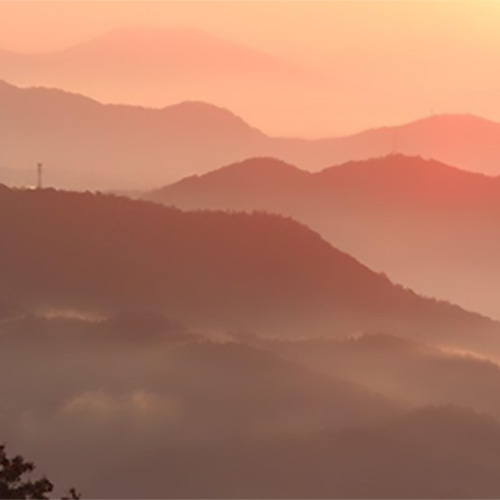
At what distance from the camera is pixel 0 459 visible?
254 ft

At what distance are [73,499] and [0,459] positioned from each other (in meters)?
4.92

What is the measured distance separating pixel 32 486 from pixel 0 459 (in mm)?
2095

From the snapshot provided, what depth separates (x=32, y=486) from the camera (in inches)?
3029

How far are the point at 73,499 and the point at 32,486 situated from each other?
3125 millimetres

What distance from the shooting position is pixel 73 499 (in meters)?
74.8
